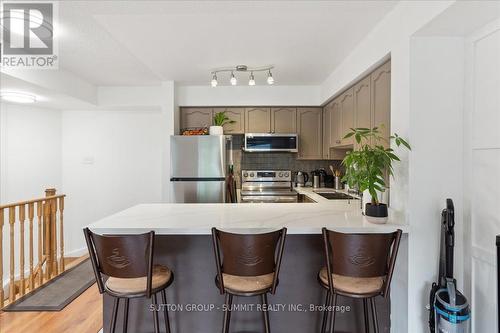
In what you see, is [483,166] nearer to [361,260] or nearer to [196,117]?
[361,260]

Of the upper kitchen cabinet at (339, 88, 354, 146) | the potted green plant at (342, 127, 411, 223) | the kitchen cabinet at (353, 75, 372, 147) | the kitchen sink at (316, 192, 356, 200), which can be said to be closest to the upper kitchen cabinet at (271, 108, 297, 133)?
the upper kitchen cabinet at (339, 88, 354, 146)

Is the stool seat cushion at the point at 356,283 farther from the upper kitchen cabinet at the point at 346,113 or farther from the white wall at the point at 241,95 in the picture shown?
the white wall at the point at 241,95

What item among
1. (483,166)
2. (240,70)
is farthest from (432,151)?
(240,70)

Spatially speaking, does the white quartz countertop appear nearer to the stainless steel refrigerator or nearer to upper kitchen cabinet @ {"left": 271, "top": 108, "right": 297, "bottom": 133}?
the stainless steel refrigerator

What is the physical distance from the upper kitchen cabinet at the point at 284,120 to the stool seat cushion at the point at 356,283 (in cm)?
278

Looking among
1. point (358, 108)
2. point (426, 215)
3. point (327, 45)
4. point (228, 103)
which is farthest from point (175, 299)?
point (228, 103)

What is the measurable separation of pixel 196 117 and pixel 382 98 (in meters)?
2.67

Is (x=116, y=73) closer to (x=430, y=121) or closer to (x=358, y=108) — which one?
(x=358, y=108)

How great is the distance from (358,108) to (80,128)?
436 centimetres

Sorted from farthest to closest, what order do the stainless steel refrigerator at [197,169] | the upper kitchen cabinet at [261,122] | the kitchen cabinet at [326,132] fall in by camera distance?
the upper kitchen cabinet at [261,122] < the kitchen cabinet at [326,132] < the stainless steel refrigerator at [197,169]

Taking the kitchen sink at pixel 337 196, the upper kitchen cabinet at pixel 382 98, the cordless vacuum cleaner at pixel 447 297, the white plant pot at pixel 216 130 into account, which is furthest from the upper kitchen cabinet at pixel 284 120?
the cordless vacuum cleaner at pixel 447 297

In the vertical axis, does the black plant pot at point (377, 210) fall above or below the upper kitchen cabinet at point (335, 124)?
below

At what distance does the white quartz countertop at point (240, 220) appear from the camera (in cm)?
172

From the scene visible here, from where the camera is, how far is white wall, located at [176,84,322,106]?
163 inches
